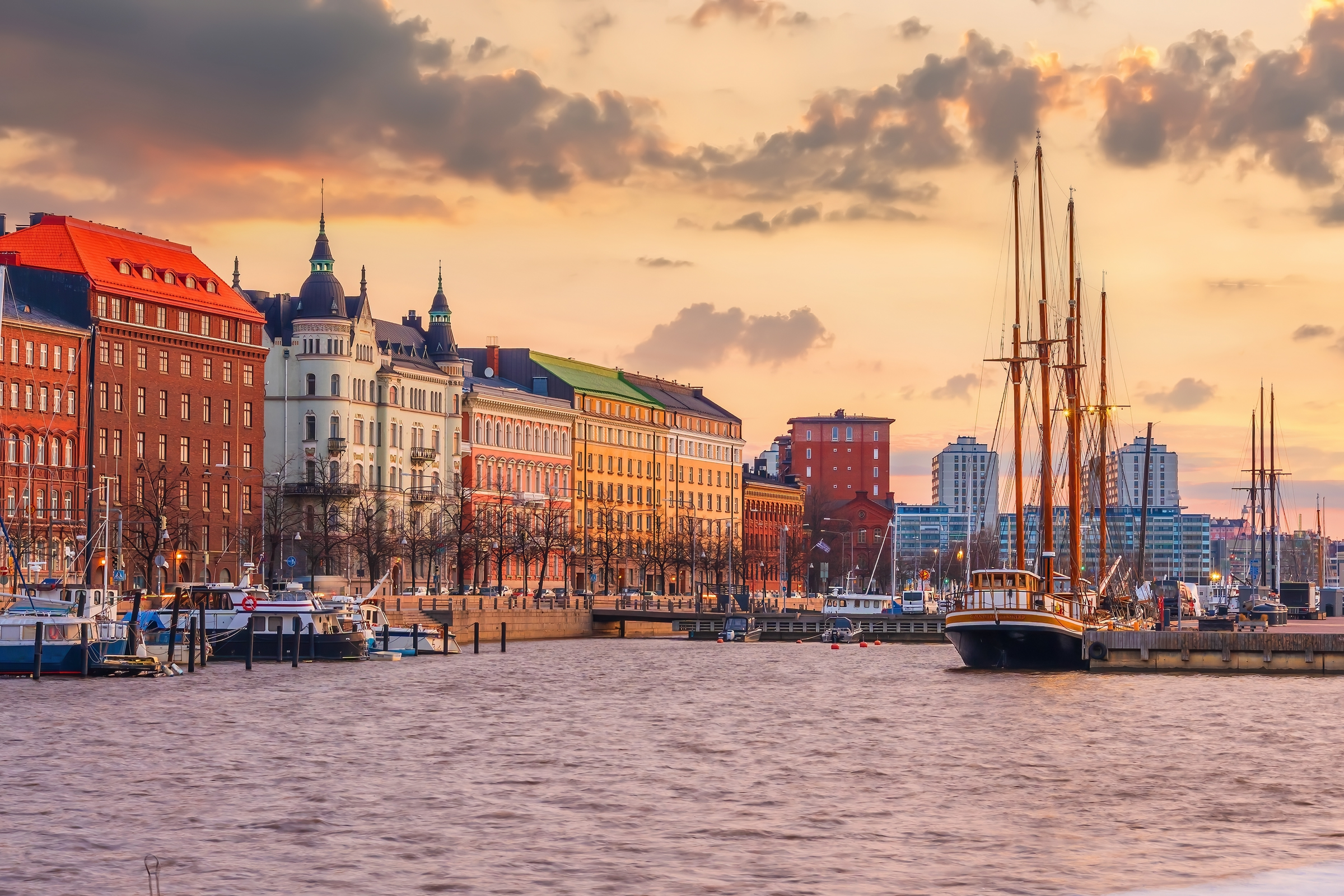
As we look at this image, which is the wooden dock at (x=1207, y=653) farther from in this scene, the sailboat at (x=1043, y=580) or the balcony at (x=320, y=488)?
the balcony at (x=320, y=488)

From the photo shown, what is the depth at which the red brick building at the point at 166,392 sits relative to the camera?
470ft

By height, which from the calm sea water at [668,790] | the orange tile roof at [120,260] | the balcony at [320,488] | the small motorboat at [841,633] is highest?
the orange tile roof at [120,260]

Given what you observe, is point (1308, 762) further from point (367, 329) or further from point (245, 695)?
point (367, 329)

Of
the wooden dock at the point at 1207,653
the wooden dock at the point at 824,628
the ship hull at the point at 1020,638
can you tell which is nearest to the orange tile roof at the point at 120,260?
the wooden dock at the point at 824,628

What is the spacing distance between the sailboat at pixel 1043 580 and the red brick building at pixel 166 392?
5764 cm

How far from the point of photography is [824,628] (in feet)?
518

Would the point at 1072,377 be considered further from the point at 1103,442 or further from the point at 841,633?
the point at 841,633

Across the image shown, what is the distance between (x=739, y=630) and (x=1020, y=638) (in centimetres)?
6299

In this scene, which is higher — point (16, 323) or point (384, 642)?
point (16, 323)

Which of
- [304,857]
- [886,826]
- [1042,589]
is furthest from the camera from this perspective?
[1042,589]

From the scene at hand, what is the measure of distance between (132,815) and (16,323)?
98272 millimetres

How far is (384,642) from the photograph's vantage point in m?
115

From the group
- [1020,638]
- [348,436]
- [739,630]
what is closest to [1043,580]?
[1020,638]

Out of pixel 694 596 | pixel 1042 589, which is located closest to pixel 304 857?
pixel 1042 589
